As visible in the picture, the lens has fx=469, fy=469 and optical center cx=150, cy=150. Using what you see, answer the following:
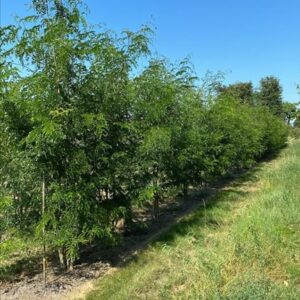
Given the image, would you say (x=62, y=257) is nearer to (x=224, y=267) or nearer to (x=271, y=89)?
(x=224, y=267)

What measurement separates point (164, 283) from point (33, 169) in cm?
246

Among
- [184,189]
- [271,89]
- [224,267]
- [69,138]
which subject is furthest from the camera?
[271,89]

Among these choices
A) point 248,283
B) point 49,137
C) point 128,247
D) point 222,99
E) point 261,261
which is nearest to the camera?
point 248,283

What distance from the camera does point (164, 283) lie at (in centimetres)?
601

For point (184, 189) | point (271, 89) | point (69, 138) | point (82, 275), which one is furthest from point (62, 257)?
point (271, 89)

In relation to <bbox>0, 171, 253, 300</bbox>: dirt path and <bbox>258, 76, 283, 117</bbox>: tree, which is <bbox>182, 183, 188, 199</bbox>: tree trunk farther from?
<bbox>258, 76, 283, 117</bbox>: tree

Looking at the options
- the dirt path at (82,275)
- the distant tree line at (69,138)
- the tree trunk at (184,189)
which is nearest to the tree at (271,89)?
the tree trunk at (184,189)

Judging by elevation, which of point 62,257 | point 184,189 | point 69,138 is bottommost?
point 62,257

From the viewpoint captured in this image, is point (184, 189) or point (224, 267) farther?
point (184, 189)

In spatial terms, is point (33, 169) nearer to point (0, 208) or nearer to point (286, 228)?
point (0, 208)

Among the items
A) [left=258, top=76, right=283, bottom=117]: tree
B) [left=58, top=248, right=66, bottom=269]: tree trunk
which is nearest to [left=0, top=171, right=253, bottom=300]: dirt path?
[left=58, top=248, right=66, bottom=269]: tree trunk

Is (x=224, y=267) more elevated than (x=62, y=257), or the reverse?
(x=62, y=257)

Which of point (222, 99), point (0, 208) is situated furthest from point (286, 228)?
point (222, 99)

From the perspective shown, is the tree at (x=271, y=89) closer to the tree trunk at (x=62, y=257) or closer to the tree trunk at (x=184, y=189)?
the tree trunk at (x=184, y=189)
